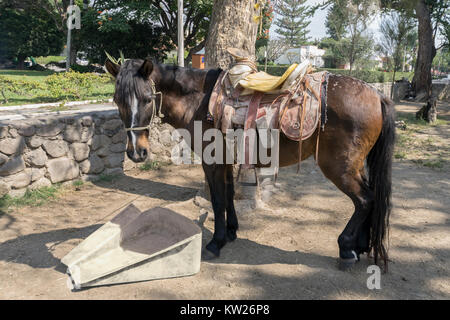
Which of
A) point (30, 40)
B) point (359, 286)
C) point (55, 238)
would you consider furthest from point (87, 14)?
point (359, 286)

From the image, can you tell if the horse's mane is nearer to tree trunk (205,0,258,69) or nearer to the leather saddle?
the leather saddle

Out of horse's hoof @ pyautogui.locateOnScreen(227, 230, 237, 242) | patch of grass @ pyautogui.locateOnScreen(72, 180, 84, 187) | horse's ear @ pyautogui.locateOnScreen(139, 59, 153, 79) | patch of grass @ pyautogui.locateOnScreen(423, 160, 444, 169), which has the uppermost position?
horse's ear @ pyautogui.locateOnScreen(139, 59, 153, 79)

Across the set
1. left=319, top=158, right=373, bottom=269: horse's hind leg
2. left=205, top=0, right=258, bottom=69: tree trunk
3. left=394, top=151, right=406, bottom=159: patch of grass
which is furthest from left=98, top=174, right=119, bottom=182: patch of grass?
left=394, top=151, right=406, bottom=159: patch of grass

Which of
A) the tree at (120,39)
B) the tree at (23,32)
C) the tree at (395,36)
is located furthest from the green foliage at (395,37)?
the tree at (23,32)

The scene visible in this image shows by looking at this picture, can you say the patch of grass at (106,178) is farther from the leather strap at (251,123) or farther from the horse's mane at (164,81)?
the leather strap at (251,123)

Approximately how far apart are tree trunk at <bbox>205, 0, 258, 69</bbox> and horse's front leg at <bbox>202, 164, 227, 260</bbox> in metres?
2.03

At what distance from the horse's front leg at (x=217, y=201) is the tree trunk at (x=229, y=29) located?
2034 mm

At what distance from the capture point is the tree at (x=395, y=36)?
1705cm

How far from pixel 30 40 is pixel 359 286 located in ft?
108

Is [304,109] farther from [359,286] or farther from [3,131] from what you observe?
[3,131]

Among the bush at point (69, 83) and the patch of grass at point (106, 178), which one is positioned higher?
the bush at point (69, 83)

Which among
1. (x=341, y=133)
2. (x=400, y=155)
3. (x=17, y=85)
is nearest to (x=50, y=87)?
(x=17, y=85)

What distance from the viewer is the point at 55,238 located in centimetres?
375

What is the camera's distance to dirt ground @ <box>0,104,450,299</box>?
280cm
